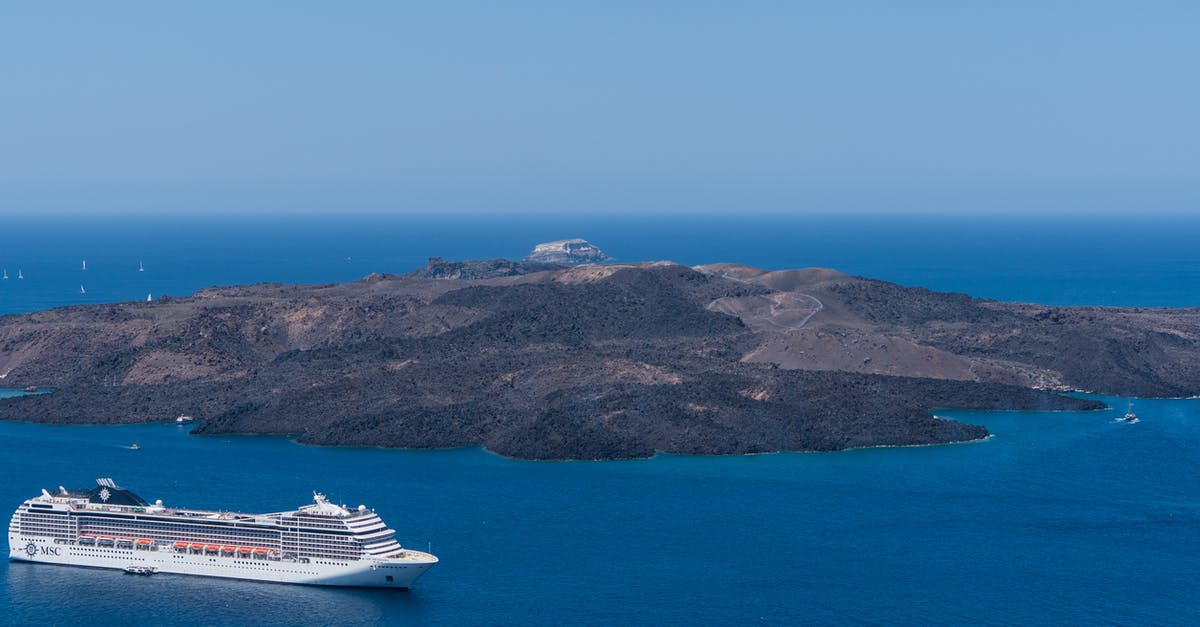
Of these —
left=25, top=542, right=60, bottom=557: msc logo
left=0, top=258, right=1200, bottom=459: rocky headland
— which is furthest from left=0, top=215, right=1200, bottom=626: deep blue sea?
left=0, top=258, right=1200, bottom=459: rocky headland

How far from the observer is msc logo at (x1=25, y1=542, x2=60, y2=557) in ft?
221

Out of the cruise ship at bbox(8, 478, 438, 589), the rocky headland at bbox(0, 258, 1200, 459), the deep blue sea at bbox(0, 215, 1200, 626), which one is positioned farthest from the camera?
the rocky headland at bbox(0, 258, 1200, 459)

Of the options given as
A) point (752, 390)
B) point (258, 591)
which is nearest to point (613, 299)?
point (752, 390)

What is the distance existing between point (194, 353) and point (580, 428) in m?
41.9

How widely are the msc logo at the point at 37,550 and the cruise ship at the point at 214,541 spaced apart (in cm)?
4

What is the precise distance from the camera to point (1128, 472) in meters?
89.1

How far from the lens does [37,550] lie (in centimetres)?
6744

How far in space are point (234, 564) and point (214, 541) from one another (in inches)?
56.2

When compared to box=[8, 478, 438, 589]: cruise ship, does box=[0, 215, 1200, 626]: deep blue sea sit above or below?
below

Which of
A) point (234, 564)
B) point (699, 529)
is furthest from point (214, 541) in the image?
point (699, 529)

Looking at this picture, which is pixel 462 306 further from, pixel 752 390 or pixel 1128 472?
pixel 1128 472

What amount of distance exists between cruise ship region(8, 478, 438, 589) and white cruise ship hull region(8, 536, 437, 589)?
40mm

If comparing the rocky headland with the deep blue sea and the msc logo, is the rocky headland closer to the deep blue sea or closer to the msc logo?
the deep blue sea

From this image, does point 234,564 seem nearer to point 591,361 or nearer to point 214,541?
point 214,541
